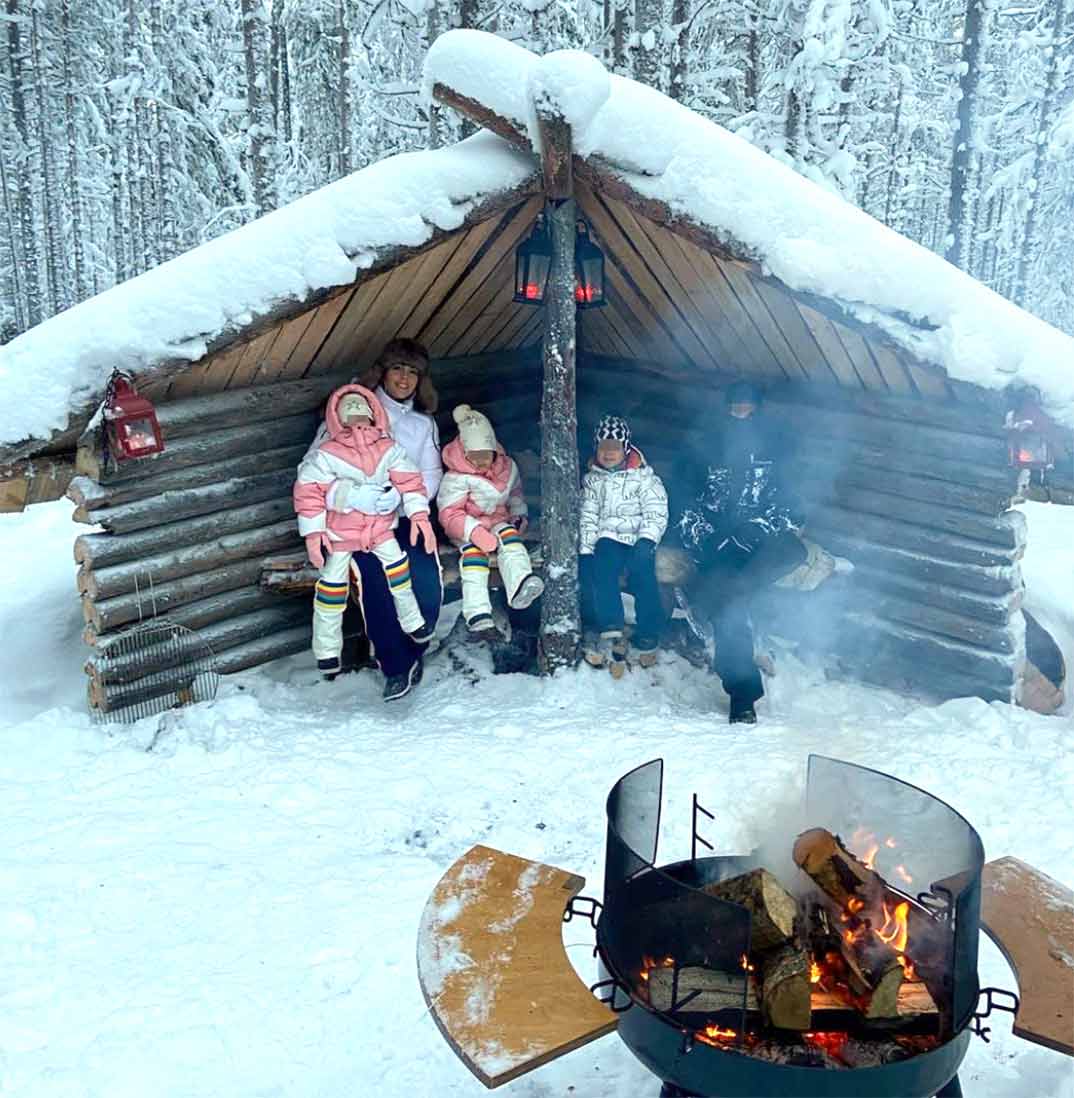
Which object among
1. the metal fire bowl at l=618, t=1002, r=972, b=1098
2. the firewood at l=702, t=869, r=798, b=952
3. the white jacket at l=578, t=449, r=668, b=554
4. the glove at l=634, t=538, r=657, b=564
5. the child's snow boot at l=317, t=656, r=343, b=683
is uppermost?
the white jacket at l=578, t=449, r=668, b=554

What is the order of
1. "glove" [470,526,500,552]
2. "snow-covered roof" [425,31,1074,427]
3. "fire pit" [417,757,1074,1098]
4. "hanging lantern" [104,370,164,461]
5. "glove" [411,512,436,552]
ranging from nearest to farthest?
"fire pit" [417,757,1074,1098]
"snow-covered roof" [425,31,1074,427]
"hanging lantern" [104,370,164,461]
"glove" [411,512,436,552]
"glove" [470,526,500,552]

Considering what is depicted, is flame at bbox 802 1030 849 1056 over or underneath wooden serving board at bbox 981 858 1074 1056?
underneath

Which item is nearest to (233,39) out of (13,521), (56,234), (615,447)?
(56,234)

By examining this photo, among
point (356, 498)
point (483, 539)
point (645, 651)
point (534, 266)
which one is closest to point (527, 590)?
point (483, 539)

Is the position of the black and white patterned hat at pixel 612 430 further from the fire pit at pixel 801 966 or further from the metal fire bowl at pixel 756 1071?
the metal fire bowl at pixel 756 1071

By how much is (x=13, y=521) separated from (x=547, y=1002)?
1007 cm

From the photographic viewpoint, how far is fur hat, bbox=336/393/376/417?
6.86 meters

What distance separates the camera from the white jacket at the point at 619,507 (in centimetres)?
725

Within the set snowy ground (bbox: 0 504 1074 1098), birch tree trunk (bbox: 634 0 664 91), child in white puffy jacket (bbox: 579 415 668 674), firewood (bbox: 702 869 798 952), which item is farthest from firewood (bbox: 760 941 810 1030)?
birch tree trunk (bbox: 634 0 664 91)

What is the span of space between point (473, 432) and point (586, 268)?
1.36 meters

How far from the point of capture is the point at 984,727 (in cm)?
640

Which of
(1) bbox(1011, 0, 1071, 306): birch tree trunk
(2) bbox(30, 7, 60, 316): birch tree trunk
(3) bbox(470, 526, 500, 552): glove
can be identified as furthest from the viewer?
(1) bbox(1011, 0, 1071, 306): birch tree trunk

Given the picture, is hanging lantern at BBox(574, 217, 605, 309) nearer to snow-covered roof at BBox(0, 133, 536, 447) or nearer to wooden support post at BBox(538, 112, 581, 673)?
wooden support post at BBox(538, 112, 581, 673)

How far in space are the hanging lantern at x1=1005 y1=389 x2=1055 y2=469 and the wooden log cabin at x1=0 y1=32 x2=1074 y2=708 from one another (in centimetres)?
9
